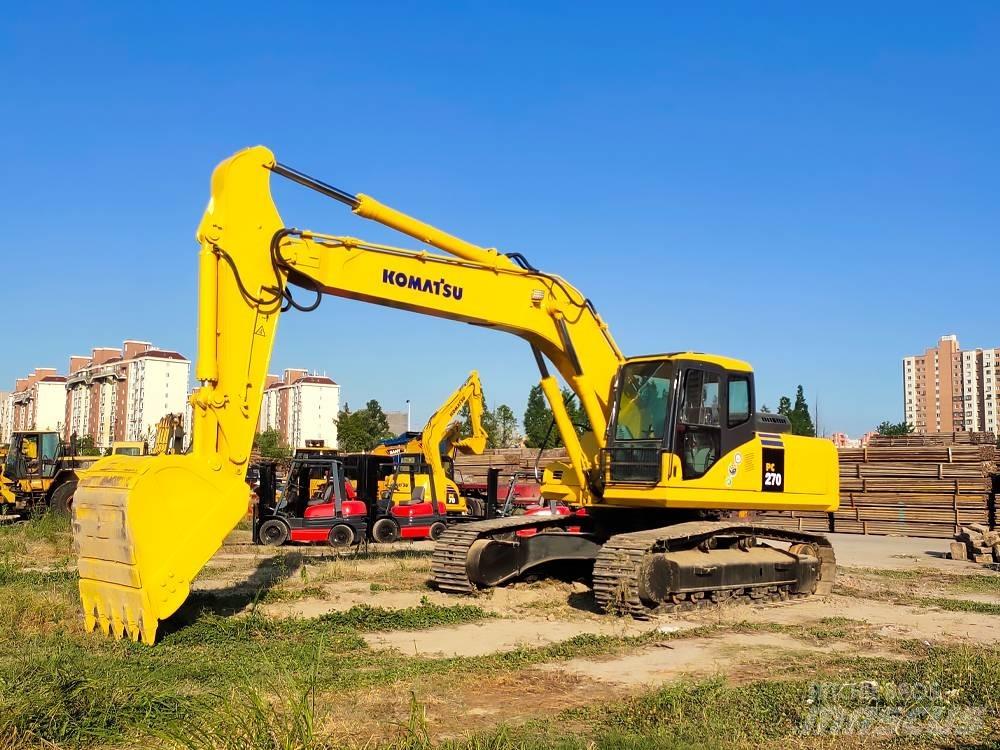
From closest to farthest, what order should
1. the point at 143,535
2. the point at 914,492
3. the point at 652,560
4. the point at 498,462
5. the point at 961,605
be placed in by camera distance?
the point at 143,535 → the point at 652,560 → the point at 961,605 → the point at 914,492 → the point at 498,462


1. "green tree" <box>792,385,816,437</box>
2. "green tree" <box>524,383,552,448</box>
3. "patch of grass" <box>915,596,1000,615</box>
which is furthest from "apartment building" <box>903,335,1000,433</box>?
"patch of grass" <box>915,596,1000,615</box>

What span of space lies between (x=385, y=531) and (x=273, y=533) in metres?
2.42

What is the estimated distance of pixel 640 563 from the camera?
1073cm

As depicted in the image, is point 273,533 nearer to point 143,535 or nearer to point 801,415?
point 143,535

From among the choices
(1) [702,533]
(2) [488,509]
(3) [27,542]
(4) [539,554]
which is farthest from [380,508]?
(1) [702,533]

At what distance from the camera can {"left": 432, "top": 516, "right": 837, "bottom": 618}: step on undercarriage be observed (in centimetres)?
1081

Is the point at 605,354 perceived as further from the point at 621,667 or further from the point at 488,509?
the point at 488,509

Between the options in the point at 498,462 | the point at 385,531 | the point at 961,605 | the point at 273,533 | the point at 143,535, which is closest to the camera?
the point at 143,535

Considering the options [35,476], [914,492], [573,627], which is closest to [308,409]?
[35,476]

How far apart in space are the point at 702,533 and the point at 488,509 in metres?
11.1

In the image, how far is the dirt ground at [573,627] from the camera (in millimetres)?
7027

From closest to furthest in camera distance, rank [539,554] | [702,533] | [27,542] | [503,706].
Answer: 1. [503,706]
2. [702,533]
3. [539,554]
4. [27,542]

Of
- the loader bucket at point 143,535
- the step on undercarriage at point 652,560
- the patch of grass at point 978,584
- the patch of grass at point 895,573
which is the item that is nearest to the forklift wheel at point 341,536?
Result: the step on undercarriage at point 652,560

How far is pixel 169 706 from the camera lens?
5914 mm
